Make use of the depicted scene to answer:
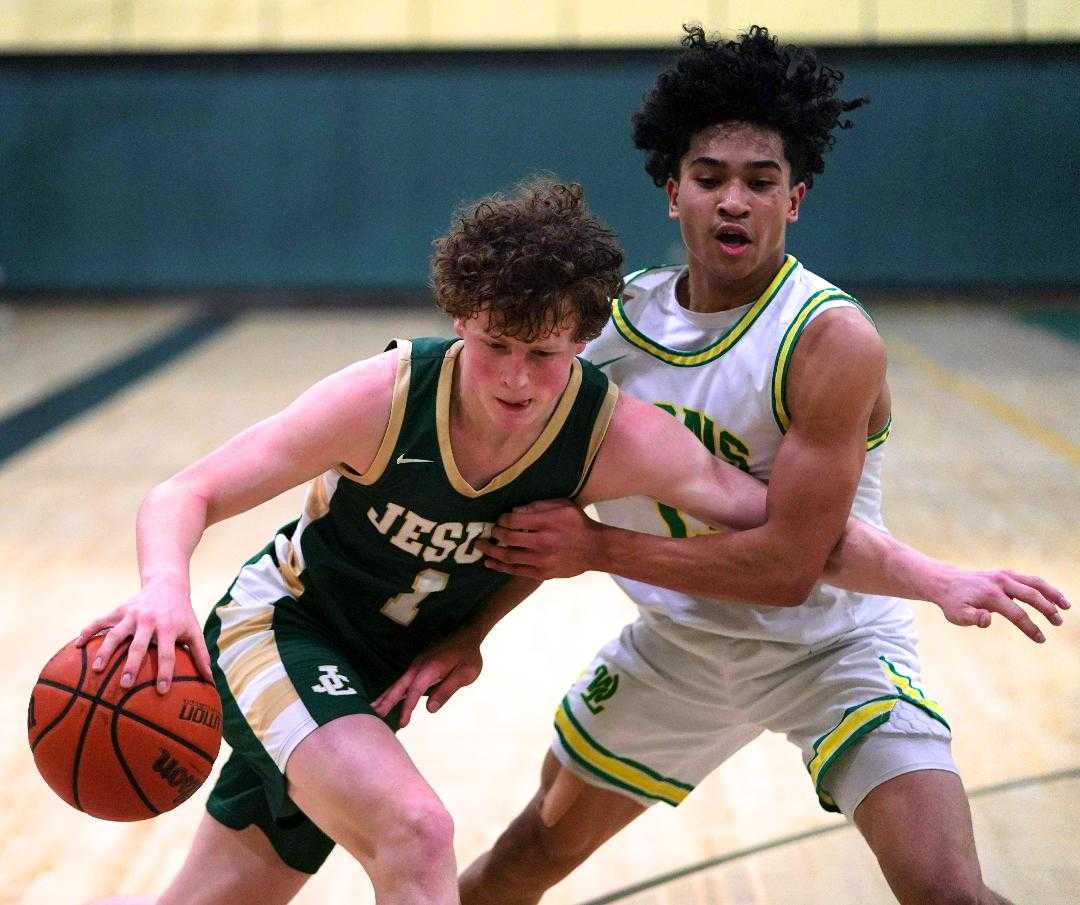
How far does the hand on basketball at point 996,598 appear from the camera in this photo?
8.05 feet

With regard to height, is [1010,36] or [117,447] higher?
[1010,36]

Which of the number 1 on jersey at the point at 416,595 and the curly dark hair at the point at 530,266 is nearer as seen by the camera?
the curly dark hair at the point at 530,266

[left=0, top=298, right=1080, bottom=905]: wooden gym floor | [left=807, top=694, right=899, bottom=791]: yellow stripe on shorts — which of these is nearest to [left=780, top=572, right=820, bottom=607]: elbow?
[left=807, top=694, right=899, bottom=791]: yellow stripe on shorts

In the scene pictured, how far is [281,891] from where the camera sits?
2.75 m

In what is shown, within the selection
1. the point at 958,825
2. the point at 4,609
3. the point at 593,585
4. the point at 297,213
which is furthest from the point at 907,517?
the point at 297,213

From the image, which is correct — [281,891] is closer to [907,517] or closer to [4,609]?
[4,609]

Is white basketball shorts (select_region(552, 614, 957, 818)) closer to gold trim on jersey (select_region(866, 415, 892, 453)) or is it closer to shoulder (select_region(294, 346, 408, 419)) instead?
gold trim on jersey (select_region(866, 415, 892, 453))

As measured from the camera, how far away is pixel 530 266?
7.80ft

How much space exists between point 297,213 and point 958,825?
13.8 m

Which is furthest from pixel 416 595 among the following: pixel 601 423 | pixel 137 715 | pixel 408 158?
pixel 408 158

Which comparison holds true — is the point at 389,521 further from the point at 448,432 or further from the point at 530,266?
the point at 530,266

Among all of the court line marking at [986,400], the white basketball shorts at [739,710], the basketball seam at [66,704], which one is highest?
the basketball seam at [66,704]

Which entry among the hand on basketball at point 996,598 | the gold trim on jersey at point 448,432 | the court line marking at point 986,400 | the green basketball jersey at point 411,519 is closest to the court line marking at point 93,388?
the green basketball jersey at point 411,519

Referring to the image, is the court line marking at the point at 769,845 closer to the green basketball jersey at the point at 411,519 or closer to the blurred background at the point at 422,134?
the green basketball jersey at the point at 411,519
